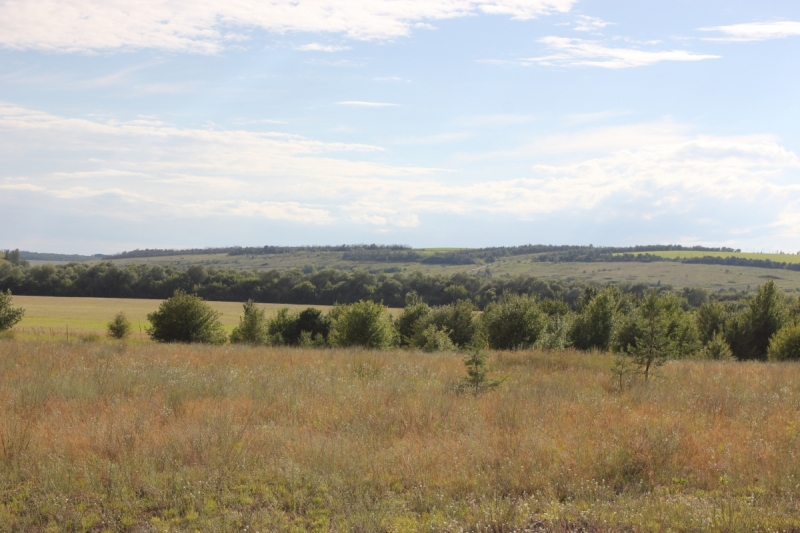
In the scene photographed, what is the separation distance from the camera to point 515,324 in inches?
1464

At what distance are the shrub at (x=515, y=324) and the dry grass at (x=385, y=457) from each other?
80.0 ft

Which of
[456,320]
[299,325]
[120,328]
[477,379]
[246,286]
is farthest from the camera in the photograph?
[246,286]

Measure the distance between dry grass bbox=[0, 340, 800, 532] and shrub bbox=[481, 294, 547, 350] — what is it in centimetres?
2439

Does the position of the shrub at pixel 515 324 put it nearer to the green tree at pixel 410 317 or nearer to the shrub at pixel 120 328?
the green tree at pixel 410 317

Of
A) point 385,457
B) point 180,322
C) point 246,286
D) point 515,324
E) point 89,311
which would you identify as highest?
point 385,457

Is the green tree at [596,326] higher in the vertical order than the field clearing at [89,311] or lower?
higher

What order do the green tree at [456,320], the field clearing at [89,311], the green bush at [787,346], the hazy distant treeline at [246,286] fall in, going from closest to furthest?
the green bush at [787,346] → the green tree at [456,320] → the field clearing at [89,311] → the hazy distant treeline at [246,286]

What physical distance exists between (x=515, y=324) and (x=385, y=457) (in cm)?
3084

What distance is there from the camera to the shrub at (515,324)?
121 feet

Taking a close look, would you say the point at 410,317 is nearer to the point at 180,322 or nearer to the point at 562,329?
the point at 562,329

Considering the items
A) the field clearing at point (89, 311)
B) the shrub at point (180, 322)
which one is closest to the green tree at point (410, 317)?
the field clearing at point (89, 311)

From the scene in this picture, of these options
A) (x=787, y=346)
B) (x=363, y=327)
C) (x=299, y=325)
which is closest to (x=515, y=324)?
(x=363, y=327)

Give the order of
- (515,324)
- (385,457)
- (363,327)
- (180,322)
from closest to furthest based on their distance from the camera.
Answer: (385,457) → (515,324) → (180,322) → (363,327)

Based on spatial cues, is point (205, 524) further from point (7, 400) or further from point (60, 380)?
point (60, 380)
